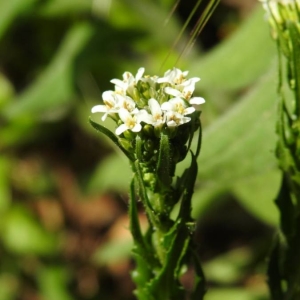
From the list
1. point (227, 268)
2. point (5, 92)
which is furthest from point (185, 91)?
point (5, 92)

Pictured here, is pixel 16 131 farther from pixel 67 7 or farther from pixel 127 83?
pixel 127 83

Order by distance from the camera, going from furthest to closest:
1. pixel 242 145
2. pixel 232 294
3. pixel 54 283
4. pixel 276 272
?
pixel 54 283, pixel 232 294, pixel 242 145, pixel 276 272

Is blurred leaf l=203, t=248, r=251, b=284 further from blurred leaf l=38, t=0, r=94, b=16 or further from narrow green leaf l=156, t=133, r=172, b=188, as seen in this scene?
narrow green leaf l=156, t=133, r=172, b=188

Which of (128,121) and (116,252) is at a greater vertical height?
(128,121)

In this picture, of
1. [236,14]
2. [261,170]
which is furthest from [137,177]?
[236,14]

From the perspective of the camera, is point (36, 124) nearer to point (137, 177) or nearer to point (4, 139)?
point (4, 139)
